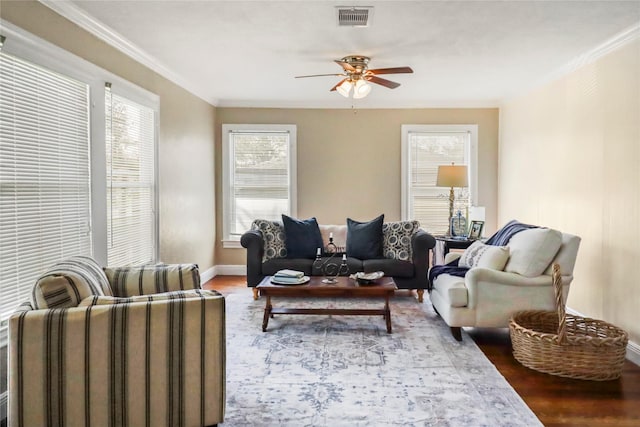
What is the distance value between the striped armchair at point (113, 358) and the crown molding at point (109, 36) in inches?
71.3

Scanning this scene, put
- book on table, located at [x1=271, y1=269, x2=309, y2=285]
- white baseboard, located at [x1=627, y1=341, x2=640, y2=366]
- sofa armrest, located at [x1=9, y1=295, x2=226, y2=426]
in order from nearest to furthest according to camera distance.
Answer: sofa armrest, located at [x1=9, y1=295, x2=226, y2=426]
white baseboard, located at [x1=627, y1=341, x2=640, y2=366]
book on table, located at [x1=271, y1=269, x2=309, y2=285]

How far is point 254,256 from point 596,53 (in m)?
3.82

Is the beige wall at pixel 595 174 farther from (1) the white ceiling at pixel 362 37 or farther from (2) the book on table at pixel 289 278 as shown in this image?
(2) the book on table at pixel 289 278

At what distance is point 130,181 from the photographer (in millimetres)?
4141

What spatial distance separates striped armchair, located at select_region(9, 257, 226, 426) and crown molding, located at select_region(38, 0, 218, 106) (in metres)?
1.81

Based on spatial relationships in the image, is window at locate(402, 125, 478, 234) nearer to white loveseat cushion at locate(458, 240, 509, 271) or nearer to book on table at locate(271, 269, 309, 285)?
white loveseat cushion at locate(458, 240, 509, 271)

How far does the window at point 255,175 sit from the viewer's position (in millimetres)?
6719

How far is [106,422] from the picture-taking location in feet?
7.20

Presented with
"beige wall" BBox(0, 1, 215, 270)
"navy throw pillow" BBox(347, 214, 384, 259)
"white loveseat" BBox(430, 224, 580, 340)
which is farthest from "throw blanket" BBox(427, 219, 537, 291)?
"beige wall" BBox(0, 1, 215, 270)

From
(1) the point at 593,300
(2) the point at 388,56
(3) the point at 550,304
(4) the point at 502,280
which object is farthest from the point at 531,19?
(1) the point at 593,300

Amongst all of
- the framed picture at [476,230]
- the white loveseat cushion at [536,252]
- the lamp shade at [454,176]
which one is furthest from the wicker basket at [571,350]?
the lamp shade at [454,176]

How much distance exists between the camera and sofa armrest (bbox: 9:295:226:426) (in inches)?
83.1

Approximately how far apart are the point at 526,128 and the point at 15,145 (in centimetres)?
520

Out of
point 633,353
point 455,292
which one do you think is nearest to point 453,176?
point 455,292
